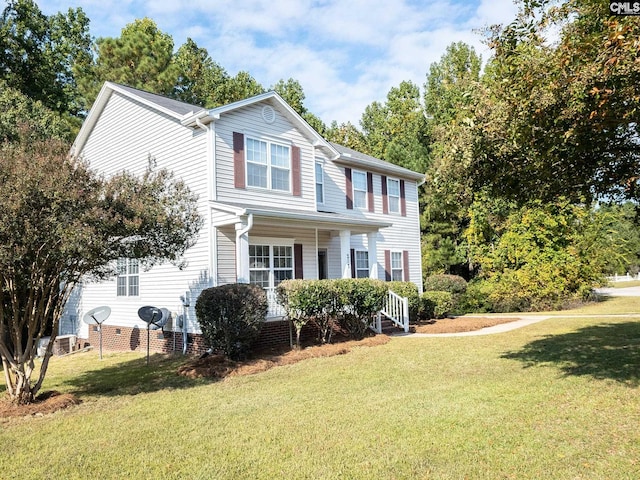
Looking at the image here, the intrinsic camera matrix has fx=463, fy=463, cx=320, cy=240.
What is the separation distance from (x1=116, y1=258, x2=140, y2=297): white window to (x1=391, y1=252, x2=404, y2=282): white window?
9839 millimetres

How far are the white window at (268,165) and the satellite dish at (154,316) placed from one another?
4208mm

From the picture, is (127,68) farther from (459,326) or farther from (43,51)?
(459,326)

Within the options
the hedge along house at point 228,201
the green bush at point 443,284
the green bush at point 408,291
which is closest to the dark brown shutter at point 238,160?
the hedge along house at point 228,201

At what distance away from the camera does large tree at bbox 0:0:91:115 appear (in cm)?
2622

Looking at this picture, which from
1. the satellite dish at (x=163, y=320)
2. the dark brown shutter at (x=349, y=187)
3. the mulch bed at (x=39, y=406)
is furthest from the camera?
the dark brown shutter at (x=349, y=187)

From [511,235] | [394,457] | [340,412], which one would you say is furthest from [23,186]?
[511,235]

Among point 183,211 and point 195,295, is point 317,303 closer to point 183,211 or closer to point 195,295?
point 195,295

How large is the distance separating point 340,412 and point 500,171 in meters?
4.62

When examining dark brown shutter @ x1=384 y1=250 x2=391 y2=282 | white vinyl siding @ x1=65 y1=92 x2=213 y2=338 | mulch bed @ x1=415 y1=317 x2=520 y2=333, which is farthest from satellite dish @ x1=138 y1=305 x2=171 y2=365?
dark brown shutter @ x1=384 y1=250 x2=391 y2=282

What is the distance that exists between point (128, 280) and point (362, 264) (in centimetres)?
814

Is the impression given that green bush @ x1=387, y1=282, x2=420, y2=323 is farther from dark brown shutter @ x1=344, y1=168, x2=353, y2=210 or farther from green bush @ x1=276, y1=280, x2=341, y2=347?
dark brown shutter @ x1=344, y1=168, x2=353, y2=210

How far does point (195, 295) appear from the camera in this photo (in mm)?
12141

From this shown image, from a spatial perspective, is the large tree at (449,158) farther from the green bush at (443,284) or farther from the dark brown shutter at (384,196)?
the green bush at (443,284)

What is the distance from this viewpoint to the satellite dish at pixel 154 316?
38.9 feet
